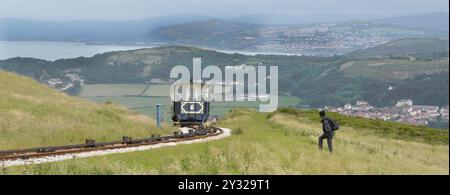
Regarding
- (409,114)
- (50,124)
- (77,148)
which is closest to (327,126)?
(77,148)

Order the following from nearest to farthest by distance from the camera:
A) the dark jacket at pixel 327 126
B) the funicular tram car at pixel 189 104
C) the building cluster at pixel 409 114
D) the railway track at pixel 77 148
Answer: the railway track at pixel 77 148 < the dark jacket at pixel 327 126 < the funicular tram car at pixel 189 104 < the building cluster at pixel 409 114

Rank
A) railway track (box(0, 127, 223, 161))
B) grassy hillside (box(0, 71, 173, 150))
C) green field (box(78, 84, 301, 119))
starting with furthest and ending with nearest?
green field (box(78, 84, 301, 119)), grassy hillside (box(0, 71, 173, 150)), railway track (box(0, 127, 223, 161))

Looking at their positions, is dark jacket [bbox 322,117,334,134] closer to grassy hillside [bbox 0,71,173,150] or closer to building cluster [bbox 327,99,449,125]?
grassy hillside [bbox 0,71,173,150]

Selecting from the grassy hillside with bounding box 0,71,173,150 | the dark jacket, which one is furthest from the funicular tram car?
the dark jacket

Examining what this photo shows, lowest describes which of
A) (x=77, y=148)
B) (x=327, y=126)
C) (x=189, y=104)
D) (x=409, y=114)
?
(x=409, y=114)

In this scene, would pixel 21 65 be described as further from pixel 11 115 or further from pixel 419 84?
pixel 11 115

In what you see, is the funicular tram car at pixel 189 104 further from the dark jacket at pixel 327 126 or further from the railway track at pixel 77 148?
the dark jacket at pixel 327 126

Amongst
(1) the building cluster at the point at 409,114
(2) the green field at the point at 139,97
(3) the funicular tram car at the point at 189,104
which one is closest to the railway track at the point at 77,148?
(3) the funicular tram car at the point at 189,104

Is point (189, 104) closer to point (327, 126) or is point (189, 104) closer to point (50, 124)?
point (50, 124)

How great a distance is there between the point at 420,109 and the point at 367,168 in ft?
475
